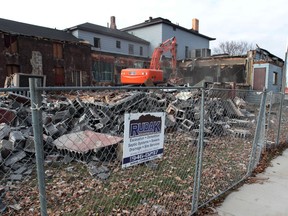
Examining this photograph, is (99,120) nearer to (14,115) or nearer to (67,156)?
(67,156)

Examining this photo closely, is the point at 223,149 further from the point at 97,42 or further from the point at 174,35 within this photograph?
the point at 174,35

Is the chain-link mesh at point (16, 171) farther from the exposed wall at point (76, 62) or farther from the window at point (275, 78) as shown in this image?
the window at point (275, 78)

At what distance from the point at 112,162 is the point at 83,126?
4.91 ft

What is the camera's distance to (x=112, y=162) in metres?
4.90

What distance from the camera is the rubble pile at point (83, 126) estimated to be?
4695 mm

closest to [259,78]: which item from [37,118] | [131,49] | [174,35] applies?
[131,49]

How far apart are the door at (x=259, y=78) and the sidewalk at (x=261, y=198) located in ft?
59.6

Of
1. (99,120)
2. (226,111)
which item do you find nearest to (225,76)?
(226,111)

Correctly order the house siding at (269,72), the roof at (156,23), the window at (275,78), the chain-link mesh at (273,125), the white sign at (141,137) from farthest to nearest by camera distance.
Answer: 1. the roof at (156,23)
2. the window at (275,78)
3. the house siding at (269,72)
4. the chain-link mesh at (273,125)
5. the white sign at (141,137)

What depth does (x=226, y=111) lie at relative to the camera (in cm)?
970

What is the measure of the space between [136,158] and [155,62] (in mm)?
17739

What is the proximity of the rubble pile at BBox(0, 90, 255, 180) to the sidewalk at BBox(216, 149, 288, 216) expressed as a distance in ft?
5.87

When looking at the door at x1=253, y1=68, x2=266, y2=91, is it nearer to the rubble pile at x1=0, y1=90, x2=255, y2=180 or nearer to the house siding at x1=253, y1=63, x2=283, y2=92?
the house siding at x1=253, y1=63, x2=283, y2=92

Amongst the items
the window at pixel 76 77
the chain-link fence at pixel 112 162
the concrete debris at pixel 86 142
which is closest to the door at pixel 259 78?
the chain-link fence at pixel 112 162
